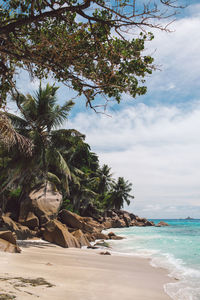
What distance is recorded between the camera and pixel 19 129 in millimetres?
14078

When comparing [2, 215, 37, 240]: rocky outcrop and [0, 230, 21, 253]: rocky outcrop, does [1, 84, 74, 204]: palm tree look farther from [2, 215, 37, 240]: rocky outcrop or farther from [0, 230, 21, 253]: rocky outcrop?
[0, 230, 21, 253]: rocky outcrop

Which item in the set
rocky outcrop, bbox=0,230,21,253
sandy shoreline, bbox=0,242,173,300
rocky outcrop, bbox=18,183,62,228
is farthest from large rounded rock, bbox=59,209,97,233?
sandy shoreline, bbox=0,242,173,300

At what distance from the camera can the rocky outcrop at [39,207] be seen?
15606 mm

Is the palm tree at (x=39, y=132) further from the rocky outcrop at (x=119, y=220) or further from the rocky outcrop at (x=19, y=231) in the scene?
the rocky outcrop at (x=119, y=220)

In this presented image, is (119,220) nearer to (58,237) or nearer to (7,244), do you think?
(58,237)

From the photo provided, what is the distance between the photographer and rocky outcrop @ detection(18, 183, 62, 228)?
15.6 m

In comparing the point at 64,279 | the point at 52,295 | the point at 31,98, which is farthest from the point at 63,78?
the point at 31,98

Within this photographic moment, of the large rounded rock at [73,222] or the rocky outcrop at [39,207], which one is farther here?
the large rounded rock at [73,222]

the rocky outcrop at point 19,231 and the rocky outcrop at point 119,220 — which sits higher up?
the rocky outcrop at point 19,231

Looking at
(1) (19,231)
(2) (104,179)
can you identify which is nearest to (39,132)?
(1) (19,231)

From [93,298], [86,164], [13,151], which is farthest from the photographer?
[86,164]

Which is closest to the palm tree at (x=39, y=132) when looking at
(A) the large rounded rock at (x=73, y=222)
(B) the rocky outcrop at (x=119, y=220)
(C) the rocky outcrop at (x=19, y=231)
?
(C) the rocky outcrop at (x=19, y=231)

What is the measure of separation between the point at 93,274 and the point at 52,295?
2.54 metres

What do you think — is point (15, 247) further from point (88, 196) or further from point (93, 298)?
point (88, 196)
